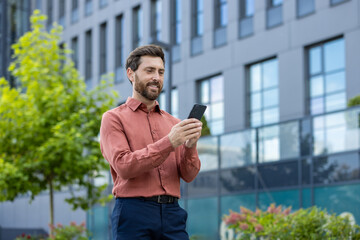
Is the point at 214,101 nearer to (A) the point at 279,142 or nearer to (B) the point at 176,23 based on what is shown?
(B) the point at 176,23

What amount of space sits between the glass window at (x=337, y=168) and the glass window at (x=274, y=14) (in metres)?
5.86

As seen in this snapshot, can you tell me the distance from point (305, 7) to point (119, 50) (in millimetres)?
11630

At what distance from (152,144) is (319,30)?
1679 cm

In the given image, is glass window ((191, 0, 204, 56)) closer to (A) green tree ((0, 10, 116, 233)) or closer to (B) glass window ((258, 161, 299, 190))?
(A) green tree ((0, 10, 116, 233))

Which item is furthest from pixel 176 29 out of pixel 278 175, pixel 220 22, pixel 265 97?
pixel 278 175

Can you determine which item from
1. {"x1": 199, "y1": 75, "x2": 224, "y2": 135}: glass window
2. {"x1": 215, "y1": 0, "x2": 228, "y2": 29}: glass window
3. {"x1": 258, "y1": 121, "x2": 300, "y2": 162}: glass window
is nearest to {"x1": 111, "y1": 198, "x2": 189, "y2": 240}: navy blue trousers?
{"x1": 258, "y1": 121, "x2": 300, "y2": 162}: glass window

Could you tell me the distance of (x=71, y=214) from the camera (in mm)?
30047

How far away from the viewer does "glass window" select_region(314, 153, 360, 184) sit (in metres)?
15.6

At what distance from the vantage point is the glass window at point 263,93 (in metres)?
21.0

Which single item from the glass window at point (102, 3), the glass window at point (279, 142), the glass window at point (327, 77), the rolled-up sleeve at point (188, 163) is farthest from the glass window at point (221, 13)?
the rolled-up sleeve at point (188, 163)

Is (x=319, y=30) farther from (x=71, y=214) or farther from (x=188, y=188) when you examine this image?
(x=71, y=214)

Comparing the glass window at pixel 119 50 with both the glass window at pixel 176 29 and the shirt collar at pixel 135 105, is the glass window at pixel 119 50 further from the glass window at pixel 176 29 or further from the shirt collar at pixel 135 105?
the shirt collar at pixel 135 105

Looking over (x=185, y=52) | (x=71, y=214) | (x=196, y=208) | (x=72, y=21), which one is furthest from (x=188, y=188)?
(x=72, y=21)

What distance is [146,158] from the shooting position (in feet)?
11.3
